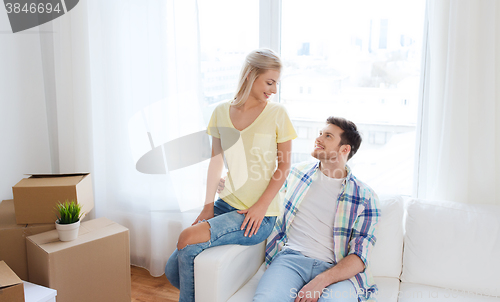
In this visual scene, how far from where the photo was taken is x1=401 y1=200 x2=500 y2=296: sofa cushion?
1.56 m

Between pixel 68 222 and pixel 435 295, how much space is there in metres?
1.65

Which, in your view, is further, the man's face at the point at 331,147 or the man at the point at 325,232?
the man's face at the point at 331,147

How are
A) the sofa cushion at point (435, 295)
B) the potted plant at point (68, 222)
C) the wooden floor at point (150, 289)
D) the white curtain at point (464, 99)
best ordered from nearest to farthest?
the sofa cushion at point (435, 295), the white curtain at point (464, 99), the potted plant at point (68, 222), the wooden floor at point (150, 289)

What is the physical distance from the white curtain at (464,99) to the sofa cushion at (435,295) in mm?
435

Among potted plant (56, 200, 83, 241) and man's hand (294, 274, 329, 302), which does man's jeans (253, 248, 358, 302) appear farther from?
potted plant (56, 200, 83, 241)

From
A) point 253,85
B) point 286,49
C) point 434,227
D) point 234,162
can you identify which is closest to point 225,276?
point 234,162

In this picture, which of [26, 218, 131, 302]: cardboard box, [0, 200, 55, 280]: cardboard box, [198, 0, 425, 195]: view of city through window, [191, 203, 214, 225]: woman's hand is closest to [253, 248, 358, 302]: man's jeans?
[191, 203, 214, 225]: woman's hand

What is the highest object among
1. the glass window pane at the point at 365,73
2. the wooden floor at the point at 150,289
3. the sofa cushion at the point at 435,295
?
the glass window pane at the point at 365,73

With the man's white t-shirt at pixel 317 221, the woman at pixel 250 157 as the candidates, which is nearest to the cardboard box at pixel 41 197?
the woman at pixel 250 157

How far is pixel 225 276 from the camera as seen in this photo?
4.86ft

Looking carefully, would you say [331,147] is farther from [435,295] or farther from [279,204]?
[435,295]

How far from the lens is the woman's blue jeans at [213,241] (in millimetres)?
1507

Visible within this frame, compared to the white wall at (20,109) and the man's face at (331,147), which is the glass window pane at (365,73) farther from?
the white wall at (20,109)

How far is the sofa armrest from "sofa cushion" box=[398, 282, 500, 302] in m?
0.60
